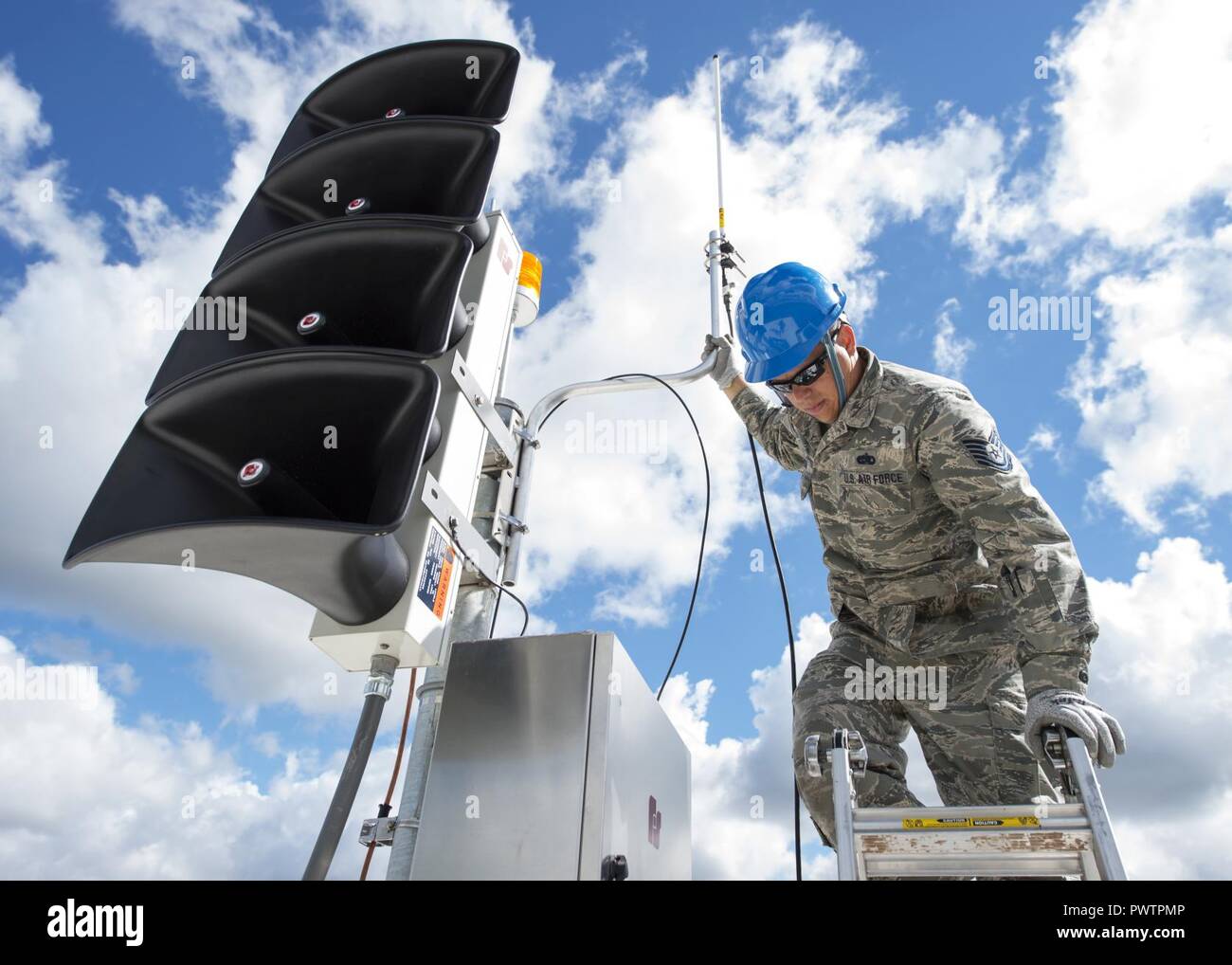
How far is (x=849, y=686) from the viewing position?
2248 mm

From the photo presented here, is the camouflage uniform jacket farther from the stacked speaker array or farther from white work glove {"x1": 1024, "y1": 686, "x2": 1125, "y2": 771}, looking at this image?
the stacked speaker array

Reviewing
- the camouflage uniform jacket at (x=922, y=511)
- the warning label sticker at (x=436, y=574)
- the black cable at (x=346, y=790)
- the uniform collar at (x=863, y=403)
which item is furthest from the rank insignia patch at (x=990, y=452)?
the black cable at (x=346, y=790)

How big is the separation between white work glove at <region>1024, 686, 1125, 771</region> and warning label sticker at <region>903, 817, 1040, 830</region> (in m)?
0.25

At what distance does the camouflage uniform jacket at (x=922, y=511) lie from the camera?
1979 mm

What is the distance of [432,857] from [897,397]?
5.30 feet

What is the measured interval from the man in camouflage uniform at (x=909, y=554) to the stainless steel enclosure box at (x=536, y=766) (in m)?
0.72

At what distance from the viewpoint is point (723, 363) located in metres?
3.01

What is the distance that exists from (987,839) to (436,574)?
3.85ft

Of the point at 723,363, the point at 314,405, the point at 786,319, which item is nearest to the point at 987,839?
the point at 786,319

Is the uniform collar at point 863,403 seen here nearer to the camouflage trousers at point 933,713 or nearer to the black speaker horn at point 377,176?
the camouflage trousers at point 933,713

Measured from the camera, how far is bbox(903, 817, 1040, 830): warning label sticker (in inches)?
58.2

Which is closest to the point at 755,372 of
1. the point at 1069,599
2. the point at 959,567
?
the point at 959,567

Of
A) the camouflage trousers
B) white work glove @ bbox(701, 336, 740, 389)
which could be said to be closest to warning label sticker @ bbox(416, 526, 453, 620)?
the camouflage trousers
